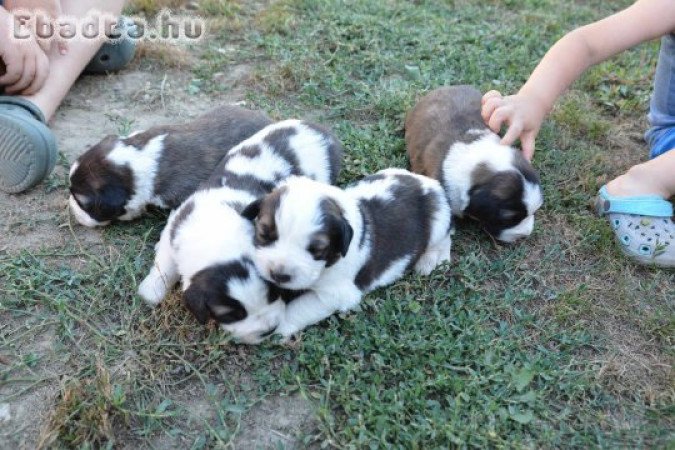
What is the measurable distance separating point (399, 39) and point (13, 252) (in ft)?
13.8

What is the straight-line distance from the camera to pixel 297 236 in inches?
130

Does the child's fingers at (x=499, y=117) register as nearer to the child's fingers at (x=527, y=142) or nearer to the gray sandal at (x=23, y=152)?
the child's fingers at (x=527, y=142)

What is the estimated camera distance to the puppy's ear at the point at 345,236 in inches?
132

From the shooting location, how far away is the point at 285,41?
6367mm

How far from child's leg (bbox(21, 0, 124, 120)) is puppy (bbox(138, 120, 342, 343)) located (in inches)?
63.9

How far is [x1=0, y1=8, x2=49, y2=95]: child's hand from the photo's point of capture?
451 cm

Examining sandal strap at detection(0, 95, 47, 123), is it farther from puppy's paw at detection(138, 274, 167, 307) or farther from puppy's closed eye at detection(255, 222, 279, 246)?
puppy's closed eye at detection(255, 222, 279, 246)

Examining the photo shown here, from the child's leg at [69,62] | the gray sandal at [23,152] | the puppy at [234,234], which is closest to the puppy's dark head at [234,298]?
the puppy at [234,234]

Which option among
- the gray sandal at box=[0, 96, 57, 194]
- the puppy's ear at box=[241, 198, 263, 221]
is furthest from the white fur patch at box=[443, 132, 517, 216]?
the gray sandal at box=[0, 96, 57, 194]

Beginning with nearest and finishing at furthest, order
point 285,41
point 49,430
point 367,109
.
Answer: point 49,430, point 367,109, point 285,41

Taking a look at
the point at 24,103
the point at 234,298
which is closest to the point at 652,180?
the point at 234,298

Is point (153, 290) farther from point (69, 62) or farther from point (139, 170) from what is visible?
point (69, 62)

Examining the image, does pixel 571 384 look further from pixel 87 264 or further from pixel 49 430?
pixel 87 264

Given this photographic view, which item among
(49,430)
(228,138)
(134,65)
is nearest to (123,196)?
(228,138)
